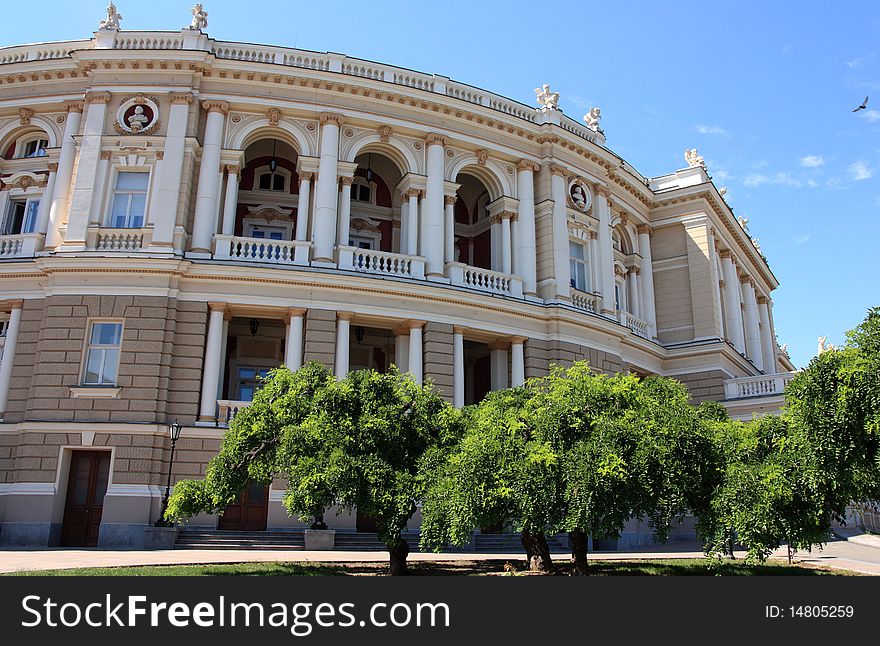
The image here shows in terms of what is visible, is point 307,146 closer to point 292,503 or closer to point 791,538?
point 292,503

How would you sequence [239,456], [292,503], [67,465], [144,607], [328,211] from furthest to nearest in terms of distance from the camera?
[328,211] < [67,465] < [239,456] < [292,503] < [144,607]

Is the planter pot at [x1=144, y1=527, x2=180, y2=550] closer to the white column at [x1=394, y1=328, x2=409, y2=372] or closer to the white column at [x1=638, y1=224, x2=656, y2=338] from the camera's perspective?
the white column at [x1=394, y1=328, x2=409, y2=372]

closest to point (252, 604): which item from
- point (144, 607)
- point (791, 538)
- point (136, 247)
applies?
point (144, 607)

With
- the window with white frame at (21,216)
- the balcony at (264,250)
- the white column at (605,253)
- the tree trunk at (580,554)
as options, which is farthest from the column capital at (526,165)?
the tree trunk at (580,554)

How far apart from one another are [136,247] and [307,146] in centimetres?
783

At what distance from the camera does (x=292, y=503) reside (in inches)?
519

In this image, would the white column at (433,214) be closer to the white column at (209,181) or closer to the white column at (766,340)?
the white column at (209,181)

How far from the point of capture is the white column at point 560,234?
29844 mm

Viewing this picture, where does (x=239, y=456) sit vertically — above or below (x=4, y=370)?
below

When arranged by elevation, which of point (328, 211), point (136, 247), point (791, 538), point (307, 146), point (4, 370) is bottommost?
point (791, 538)

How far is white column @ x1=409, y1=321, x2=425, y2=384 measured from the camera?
1020 inches

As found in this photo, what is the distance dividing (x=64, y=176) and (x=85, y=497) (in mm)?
12256

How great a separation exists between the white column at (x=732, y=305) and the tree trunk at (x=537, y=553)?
90.0 feet

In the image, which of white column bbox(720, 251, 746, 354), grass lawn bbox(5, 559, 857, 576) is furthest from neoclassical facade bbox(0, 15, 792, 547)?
grass lawn bbox(5, 559, 857, 576)
